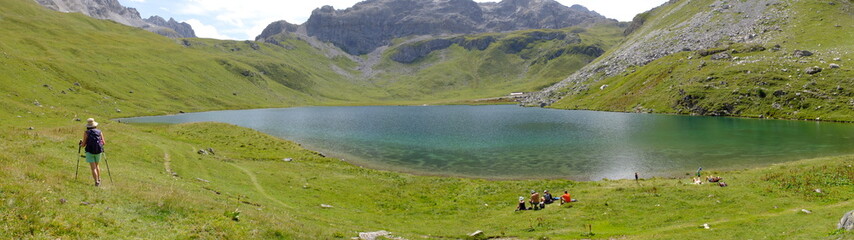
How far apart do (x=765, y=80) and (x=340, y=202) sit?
148104 millimetres

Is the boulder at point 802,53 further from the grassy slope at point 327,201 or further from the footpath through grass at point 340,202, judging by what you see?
the footpath through grass at point 340,202

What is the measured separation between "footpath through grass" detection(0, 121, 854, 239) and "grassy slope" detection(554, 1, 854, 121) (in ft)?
329

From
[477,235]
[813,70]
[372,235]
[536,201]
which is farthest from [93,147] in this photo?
[813,70]

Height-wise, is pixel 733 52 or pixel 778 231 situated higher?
pixel 733 52

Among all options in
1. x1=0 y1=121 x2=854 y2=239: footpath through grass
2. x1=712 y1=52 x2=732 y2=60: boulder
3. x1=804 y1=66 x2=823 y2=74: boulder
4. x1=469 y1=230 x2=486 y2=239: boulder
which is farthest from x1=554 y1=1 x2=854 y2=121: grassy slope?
x1=469 y1=230 x2=486 y2=239: boulder

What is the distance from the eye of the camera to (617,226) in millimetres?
26328

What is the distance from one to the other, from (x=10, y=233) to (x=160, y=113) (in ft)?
629

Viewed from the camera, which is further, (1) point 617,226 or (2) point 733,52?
(2) point 733,52

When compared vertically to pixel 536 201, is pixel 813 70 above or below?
above

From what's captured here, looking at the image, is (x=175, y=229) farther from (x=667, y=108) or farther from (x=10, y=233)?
(x=667, y=108)

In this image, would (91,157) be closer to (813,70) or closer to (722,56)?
(813,70)

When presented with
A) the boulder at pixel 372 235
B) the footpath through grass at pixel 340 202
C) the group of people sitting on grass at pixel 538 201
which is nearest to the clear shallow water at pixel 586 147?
the footpath through grass at pixel 340 202

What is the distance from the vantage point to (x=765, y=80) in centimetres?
12544

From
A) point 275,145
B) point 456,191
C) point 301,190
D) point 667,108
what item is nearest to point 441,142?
point 275,145
